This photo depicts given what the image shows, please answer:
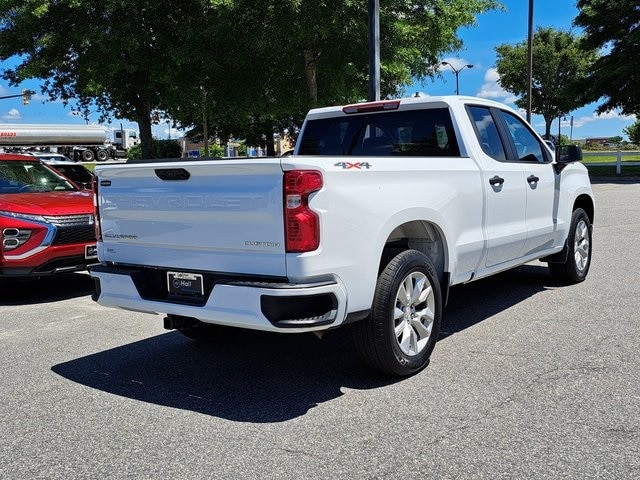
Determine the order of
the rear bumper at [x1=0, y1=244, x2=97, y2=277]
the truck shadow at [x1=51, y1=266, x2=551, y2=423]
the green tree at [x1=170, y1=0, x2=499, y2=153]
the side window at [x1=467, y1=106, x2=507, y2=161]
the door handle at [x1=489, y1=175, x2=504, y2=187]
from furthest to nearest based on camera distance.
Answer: the green tree at [x1=170, y1=0, x2=499, y2=153]
the rear bumper at [x1=0, y1=244, x2=97, y2=277]
the side window at [x1=467, y1=106, x2=507, y2=161]
the door handle at [x1=489, y1=175, x2=504, y2=187]
the truck shadow at [x1=51, y1=266, x2=551, y2=423]

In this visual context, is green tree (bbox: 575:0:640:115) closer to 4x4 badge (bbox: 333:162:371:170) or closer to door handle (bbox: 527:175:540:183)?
door handle (bbox: 527:175:540:183)

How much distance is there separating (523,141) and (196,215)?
3.68 meters

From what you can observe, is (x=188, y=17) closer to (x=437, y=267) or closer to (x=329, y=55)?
(x=329, y=55)

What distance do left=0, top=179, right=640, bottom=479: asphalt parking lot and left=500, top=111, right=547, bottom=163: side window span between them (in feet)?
4.84

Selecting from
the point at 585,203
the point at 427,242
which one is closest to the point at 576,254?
the point at 585,203

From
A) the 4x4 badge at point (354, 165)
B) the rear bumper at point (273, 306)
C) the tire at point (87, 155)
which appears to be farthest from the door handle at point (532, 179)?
the tire at point (87, 155)

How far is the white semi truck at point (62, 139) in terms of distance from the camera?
56.9 meters

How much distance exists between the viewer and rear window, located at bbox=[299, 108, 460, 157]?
5.38 metres

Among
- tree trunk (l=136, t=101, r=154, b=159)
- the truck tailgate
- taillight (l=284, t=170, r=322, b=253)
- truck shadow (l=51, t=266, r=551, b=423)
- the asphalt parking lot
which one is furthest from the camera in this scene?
tree trunk (l=136, t=101, r=154, b=159)

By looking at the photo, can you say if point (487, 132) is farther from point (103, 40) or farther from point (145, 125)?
point (145, 125)

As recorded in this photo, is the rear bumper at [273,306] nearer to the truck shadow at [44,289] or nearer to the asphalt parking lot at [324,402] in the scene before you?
the asphalt parking lot at [324,402]

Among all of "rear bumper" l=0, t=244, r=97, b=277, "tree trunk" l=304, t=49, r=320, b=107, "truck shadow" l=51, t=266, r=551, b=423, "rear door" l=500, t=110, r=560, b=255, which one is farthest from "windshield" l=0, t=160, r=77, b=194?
"tree trunk" l=304, t=49, r=320, b=107

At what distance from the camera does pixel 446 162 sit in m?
4.84

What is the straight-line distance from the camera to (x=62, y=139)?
5862 centimetres
